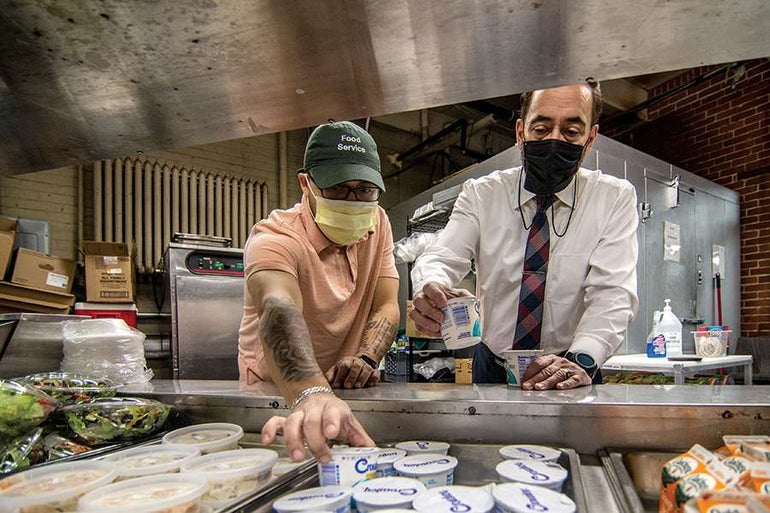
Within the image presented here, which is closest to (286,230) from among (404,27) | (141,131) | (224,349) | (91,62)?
(141,131)

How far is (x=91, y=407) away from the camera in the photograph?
1.23 metres

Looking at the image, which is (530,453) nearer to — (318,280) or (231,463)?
(231,463)

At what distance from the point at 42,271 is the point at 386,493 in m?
3.97

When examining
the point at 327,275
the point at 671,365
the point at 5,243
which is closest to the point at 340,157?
the point at 327,275

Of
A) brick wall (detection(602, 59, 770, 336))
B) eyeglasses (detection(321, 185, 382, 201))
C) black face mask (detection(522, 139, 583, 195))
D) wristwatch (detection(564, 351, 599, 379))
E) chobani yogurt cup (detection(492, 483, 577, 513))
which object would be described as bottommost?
chobani yogurt cup (detection(492, 483, 577, 513))

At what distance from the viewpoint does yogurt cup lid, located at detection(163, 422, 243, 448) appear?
1.12 meters

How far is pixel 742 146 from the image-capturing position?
534cm

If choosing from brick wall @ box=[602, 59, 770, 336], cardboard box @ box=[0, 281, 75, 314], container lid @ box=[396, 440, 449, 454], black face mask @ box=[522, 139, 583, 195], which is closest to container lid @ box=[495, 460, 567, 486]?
container lid @ box=[396, 440, 449, 454]

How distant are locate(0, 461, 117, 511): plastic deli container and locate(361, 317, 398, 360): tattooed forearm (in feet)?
2.94

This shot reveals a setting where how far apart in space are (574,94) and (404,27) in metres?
1.10

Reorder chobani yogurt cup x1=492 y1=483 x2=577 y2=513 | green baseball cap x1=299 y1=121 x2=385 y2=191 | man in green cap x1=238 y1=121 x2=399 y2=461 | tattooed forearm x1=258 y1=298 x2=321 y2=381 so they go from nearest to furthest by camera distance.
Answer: chobani yogurt cup x1=492 y1=483 x2=577 y2=513, tattooed forearm x1=258 y1=298 x2=321 y2=381, man in green cap x1=238 y1=121 x2=399 y2=461, green baseball cap x1=299 y1=121 x2=385 y2=191

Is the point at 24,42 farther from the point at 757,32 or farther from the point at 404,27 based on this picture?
the point at 757,32

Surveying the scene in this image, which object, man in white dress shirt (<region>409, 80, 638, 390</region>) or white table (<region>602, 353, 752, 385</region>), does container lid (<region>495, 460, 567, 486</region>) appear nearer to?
man in white dress shirt (<region>409, 80, 638, 390</region>)

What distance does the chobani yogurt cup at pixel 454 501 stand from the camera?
700 millimetres
